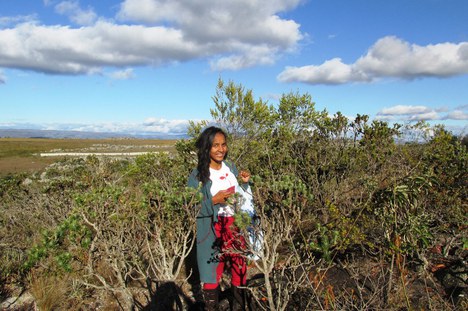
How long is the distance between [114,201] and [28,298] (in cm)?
281

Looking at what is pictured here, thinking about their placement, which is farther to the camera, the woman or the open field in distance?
the open field in distance

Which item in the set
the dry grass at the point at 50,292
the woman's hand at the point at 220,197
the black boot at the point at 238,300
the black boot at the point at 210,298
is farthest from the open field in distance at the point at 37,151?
the woman's hand at the point at 220,197

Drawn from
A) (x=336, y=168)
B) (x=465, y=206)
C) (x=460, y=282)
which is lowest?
(x=460, y=282)

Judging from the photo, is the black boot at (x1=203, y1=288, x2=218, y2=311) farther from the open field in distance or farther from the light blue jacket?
the open field in distance

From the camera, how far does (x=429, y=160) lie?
565cm

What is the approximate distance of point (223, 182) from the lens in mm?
3451

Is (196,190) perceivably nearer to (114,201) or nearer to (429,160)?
(114,201)

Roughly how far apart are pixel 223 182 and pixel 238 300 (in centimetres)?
136

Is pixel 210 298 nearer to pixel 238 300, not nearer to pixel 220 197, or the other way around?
pixel 238 300

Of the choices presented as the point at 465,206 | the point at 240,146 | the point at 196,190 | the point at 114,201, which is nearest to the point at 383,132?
the point at 465,206

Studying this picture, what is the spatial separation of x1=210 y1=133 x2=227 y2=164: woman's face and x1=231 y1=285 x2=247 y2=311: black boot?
146cm

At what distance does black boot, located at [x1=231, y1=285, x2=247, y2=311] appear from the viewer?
370 cm

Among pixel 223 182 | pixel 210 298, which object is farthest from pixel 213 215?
pixel 210 298

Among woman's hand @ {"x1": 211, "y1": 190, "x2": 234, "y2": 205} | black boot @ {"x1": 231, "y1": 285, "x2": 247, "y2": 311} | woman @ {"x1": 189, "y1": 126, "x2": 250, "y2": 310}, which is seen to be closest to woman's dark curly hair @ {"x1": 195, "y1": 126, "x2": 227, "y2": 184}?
woman @ {"x1": 189, "y1": 126, "x2": 250, "y2": 310}
